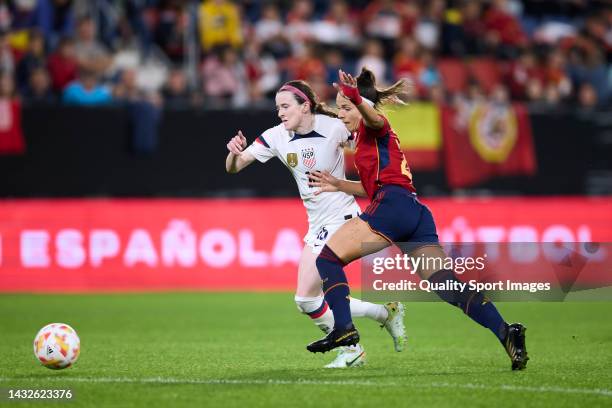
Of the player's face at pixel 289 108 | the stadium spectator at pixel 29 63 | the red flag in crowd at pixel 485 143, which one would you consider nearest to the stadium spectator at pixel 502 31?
the red flag in crowd at pixel 485 143

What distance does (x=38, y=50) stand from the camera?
689 inches

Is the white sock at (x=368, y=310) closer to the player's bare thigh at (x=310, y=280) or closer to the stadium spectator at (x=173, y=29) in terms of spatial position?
the player's bare thigh at (x=310, y=280)

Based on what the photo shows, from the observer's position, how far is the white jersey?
928cm

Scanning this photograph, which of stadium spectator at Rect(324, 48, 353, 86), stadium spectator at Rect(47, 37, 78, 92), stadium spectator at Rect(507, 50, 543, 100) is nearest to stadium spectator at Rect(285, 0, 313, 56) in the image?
stadium spectator at Rect(324, 48, 353, 86)

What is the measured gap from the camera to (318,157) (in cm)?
927

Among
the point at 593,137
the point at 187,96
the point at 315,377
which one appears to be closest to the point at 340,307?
the point at 315,377

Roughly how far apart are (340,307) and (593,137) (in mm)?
11324

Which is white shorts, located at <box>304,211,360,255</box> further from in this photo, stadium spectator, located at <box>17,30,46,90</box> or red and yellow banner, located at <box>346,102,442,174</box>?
stadium spectator, located at <box>17,30,46,90</box>

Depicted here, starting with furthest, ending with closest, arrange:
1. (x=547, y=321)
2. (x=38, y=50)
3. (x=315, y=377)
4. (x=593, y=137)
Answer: (x=593, y=137) < (x=38, y=50) < (x=547, y=321) < (x=315, y=377)

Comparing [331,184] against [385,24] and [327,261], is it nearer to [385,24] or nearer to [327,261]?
[327,261]

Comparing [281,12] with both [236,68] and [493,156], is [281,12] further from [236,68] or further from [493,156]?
[493,156]

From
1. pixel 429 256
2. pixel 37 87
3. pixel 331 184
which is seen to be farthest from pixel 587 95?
pixel 429 256

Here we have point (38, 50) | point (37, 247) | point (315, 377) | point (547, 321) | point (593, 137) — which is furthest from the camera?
point (593, 137)

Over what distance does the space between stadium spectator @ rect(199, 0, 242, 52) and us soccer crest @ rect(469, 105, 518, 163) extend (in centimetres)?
440
